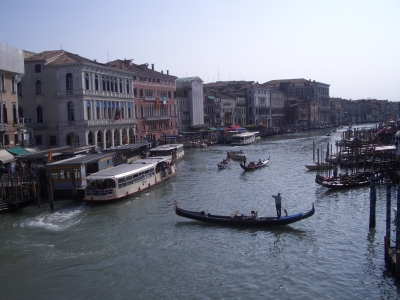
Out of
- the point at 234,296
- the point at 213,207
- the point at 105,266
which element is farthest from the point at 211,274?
the point at 213,207

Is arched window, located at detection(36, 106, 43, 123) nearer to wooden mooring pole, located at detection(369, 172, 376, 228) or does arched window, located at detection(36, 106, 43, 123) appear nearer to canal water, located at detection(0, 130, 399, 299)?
canal water, located at detection(0, 130, 399, 299)

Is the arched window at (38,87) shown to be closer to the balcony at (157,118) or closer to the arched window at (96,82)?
the arched window at (96,82)

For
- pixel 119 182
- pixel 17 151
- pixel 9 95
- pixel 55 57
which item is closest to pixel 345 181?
pixel 119 182

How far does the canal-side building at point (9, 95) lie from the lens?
918 inches

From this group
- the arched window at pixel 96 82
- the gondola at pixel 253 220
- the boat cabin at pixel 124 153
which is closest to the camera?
the gondola at pixel 253 220

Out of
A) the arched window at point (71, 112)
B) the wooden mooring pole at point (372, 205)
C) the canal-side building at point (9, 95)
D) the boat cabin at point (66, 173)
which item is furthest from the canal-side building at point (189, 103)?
the wooden mooring pole at point (372, 205)

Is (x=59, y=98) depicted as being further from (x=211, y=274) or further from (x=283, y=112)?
(x=283, y=112)

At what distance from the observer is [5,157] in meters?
21.6

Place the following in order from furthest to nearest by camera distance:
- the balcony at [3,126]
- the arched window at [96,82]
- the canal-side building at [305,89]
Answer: the canal-side building at [305,89], the arched window at [96,82], the balcony at [3,126]

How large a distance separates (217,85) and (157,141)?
37136mm

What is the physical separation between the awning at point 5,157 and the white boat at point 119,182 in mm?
5285

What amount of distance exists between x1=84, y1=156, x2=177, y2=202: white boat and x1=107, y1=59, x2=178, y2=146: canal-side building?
17.2 m

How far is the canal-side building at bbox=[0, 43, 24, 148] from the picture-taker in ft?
76.5

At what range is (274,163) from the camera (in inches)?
1216
